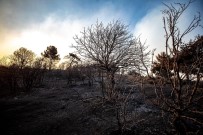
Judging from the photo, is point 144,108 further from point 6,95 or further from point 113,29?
point 6,95

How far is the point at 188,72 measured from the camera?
11.5 ft

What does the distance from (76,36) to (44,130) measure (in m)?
7.74

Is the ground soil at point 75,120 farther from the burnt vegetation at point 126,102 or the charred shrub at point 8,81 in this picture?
the charred shrub at point 8,81

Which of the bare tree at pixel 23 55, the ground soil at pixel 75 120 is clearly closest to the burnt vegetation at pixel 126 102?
the ground soil at pixel 75 120

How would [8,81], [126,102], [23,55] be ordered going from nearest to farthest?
[126,102]
[8,81]
[23,55]

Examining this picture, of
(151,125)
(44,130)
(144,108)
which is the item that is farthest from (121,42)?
(44,130)

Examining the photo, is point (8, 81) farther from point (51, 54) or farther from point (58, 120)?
point (51, 54)

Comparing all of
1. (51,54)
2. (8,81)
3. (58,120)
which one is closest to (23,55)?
(51,54)

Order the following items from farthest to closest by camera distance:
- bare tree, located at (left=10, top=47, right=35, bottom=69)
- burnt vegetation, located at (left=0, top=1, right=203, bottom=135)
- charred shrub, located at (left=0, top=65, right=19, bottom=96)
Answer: bare tree, located at (left=10, top=47, right=35, bottom=69), charred shrub, located at (left=0, top=65, right=19, bottom=96), burnt vegetation, located at (left=0, top=1, right=203, bottom=135)

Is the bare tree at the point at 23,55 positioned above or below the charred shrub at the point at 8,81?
above

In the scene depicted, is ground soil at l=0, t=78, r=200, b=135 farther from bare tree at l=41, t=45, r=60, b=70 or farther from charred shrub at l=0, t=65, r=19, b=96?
bare tree at l=41, t=45, r=60, b=70

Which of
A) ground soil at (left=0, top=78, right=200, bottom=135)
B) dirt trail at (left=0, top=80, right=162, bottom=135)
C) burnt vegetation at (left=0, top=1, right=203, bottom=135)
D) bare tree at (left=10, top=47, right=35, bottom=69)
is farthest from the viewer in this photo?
bare tree at (left=10, top=47, right=35, bottom=69)

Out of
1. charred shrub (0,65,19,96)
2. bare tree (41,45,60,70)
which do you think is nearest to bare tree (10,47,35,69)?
bare tree (41,45,60,70)

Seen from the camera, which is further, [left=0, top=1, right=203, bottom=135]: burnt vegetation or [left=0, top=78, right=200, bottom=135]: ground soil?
[left=0, top=78, right=200, bottom=135]: ground soil
